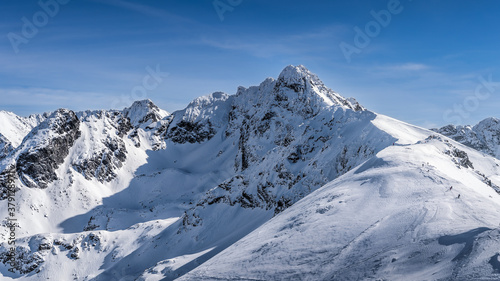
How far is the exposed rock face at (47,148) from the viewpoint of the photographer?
5167 inches

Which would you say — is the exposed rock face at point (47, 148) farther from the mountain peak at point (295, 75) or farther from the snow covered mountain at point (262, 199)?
the mountain peak at point (295, 75)

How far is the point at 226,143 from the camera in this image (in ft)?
622

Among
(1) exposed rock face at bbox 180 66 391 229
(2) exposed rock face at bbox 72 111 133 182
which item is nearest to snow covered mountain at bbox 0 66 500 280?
(1) exposed rock face at bbox 180 66 391 229

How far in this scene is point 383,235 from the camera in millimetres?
Result: 22031

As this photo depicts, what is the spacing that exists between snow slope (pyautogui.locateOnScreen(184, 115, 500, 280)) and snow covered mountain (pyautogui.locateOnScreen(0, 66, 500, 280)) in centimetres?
10

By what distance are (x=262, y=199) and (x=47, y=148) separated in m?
96.1

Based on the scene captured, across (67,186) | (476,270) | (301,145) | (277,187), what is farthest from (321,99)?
(476,270)

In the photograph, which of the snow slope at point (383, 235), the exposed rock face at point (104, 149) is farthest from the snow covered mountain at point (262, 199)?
the exposed rock face at point (104, 149)

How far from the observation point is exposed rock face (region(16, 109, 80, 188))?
13125 cm

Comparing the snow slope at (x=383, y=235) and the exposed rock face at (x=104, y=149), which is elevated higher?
the exposed rock face at (x=104, y=149)

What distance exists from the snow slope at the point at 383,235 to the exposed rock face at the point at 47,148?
126 meters

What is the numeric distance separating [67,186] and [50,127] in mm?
26434

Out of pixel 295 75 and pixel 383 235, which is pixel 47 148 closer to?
pixel 295 75

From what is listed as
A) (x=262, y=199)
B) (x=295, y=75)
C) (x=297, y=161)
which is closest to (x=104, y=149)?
(x=295, y=75)
